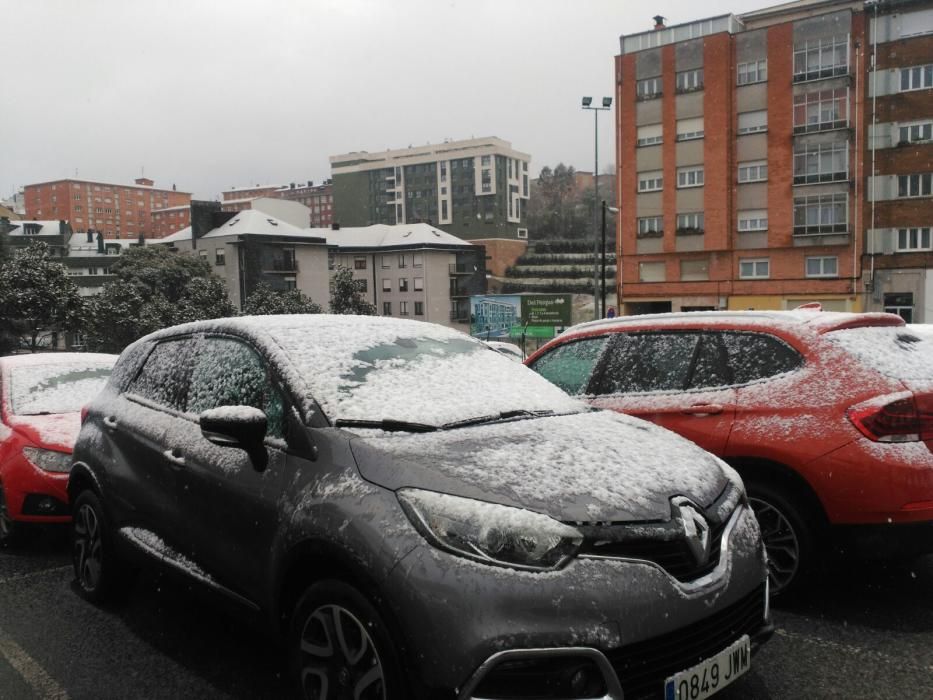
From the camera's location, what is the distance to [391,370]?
131 inches

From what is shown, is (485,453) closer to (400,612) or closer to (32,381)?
(400,612)

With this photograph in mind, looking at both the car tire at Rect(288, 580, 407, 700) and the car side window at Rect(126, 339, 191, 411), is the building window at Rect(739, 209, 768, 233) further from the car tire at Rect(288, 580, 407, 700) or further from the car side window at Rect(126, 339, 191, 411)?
the car tire at Rect(288, 580, 407, 700)

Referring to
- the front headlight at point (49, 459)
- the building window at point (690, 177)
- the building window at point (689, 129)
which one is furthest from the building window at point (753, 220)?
the front headlight at point (49, 459)

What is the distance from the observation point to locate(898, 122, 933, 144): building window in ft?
142

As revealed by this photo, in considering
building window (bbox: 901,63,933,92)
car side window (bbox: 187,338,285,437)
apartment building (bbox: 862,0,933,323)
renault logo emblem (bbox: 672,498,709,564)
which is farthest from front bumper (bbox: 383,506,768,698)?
building window (bbox: 901,63,933,92)

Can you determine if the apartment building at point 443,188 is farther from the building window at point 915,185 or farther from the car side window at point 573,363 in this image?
the car side window at point 573,363

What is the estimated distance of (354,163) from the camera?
14412cm

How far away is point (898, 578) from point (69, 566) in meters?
5.19

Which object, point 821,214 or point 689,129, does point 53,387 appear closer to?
point 821,214

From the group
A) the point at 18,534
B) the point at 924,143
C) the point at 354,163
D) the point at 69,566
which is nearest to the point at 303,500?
the point at 69,566

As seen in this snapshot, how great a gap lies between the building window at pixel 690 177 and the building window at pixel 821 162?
5606 millimetres

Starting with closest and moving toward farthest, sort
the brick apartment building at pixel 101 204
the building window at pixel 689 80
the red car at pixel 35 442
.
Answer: the red car at pixel 35 442 < the building window at pixel 689 80 < the brick apartment building at pixel 101 204

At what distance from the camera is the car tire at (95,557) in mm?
4172

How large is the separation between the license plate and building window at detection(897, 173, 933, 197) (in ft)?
160
